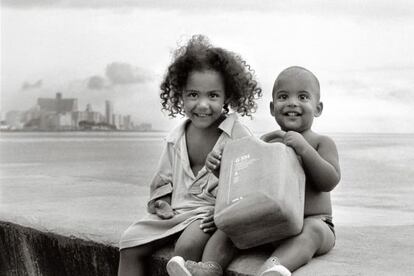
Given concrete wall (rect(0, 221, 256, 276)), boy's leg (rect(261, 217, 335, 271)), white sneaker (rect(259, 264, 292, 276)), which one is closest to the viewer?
white sneaker (rect(259, 264, 292, 276))

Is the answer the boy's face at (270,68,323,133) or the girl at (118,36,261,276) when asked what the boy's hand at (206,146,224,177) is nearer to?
the girl at (118,36,261,276)

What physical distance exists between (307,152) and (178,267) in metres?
0.83

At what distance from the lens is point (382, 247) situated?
385cm

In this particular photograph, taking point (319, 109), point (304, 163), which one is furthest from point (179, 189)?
point (319, 109)

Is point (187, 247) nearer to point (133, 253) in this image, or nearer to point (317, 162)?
point (133, 253)

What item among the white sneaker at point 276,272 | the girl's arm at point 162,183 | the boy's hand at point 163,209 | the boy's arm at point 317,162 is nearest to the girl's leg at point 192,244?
the boy's hand at point 163,209

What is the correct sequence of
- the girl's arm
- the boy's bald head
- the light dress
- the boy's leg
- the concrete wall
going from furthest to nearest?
1. the concrete wall
2. the girl's arm
3. the light dress
4. the boy's bald head
5. the boy's leg

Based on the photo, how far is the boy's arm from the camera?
3361 mm

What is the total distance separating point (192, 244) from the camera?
345cm

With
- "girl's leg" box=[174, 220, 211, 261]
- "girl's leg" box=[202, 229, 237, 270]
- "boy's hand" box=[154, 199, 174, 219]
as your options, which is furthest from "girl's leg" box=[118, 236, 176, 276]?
"girl's leg" box=[202, 229, 237, 270]

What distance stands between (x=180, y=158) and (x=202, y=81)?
44 cm

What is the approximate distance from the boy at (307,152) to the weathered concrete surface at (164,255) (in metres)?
0.11

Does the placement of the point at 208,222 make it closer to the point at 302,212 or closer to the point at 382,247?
the point at 302,212

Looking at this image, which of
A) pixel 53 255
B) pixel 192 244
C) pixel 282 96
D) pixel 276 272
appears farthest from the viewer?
pixel 53 255
